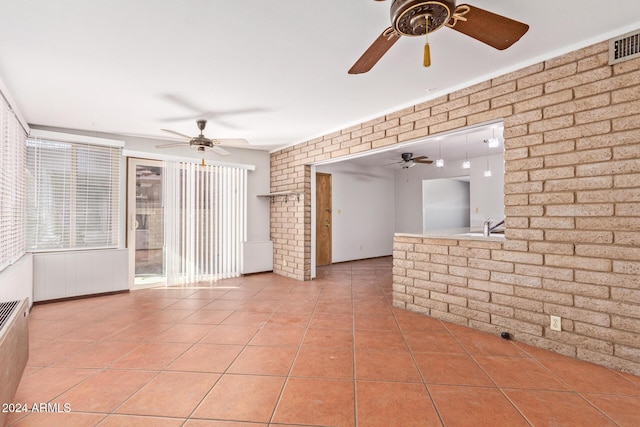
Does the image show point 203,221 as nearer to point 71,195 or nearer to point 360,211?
point 71,195

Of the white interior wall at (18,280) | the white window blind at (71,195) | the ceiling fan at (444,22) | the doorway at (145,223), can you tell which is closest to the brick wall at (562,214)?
the ceiling fan at (444,22)

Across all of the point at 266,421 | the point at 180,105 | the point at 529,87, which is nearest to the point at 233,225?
the point at 180,105

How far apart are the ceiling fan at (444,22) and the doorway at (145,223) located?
4.27m

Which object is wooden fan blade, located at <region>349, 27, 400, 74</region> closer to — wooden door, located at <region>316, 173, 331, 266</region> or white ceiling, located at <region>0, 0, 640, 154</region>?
white ceiling, located at <region>0, 0, 640, 154</region>

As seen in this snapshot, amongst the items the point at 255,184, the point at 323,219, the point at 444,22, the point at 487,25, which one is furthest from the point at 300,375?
the point at 323,219

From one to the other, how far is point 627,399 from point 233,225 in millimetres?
5026

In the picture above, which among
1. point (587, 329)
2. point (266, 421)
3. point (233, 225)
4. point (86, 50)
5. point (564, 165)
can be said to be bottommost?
point (266, 421)

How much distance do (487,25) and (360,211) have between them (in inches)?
232

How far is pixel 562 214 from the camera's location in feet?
7.52

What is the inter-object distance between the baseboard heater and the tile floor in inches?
9.9

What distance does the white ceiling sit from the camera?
5.93 ft

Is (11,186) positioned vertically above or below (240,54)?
below

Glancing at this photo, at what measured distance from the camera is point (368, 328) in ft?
9.48

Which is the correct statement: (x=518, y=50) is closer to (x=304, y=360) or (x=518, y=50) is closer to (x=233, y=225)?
(x=304, y=360)
